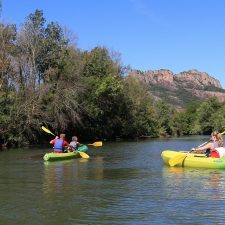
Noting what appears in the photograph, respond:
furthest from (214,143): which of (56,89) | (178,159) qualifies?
(56,89)

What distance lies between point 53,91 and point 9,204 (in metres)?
29.3

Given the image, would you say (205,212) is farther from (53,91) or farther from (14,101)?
(53,91)

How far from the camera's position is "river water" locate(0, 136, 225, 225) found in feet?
32.7

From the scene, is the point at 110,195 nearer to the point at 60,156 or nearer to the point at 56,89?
the point at 60,156

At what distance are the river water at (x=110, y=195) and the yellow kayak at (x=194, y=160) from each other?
0.43 metres

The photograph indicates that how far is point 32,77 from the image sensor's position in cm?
3950

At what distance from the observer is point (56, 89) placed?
4003 cm

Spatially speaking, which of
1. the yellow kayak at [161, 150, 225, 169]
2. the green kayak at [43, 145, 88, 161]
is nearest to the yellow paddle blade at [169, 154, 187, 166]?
the yellow kayak at [161, 150, 225, 169]

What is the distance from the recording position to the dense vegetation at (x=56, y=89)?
36.0m

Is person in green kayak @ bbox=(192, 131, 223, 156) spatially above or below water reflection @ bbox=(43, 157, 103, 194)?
above

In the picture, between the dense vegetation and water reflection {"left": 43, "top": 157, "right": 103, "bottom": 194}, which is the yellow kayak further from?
the dense vegetation

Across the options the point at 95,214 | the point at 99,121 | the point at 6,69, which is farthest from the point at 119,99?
the point at 95,214

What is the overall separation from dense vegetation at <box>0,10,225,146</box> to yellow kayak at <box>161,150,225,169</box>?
1755cm

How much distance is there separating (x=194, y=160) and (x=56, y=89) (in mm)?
23094
